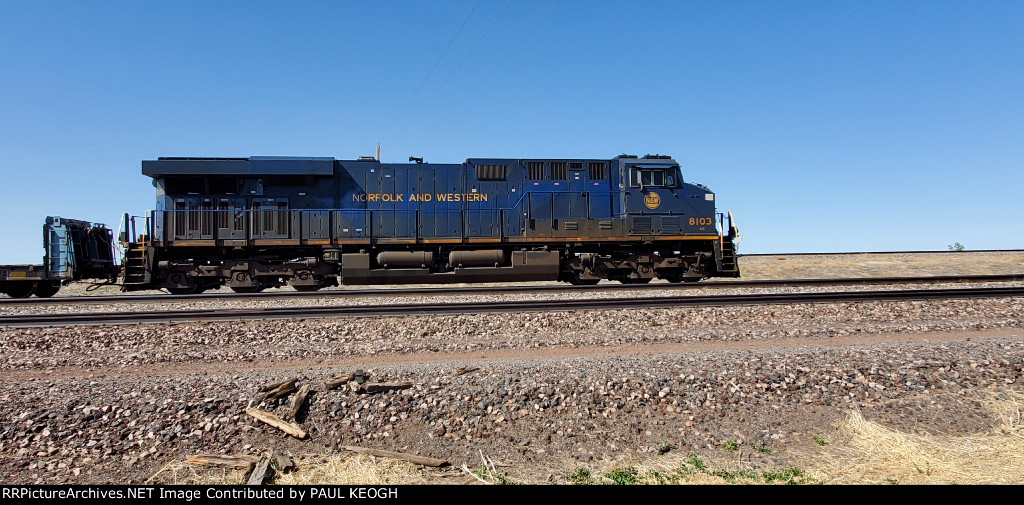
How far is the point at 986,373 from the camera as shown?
5082 millimetres

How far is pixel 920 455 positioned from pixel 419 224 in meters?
12.4

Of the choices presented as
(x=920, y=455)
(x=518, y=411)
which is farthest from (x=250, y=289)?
(x=920, y=455)

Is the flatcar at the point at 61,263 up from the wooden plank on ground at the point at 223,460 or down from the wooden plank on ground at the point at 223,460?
up

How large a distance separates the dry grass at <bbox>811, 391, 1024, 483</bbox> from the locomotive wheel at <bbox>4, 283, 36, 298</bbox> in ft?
61.2

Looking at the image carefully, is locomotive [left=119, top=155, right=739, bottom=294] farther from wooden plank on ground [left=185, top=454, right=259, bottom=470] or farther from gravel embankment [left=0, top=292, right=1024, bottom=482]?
wooden plank on ground [left=185, top=454, right=259, bottom=470]

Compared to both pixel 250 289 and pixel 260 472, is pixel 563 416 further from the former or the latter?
pixel 250 289

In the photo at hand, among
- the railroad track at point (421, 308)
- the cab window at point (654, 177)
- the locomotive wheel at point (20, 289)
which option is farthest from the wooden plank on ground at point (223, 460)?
the locomotive wheel at point (20, 289)

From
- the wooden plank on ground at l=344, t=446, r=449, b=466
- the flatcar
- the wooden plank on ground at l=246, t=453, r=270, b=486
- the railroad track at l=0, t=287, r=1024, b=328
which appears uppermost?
the flatcar

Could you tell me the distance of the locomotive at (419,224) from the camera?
13953mm

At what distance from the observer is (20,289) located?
587 inches

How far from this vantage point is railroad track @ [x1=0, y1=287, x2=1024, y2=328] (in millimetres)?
8289

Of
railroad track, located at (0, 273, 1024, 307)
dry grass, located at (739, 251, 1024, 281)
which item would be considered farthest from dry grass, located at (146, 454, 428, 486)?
dry grass, located at (739, 251, 1024, 281)

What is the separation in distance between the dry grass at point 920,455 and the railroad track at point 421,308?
5195 mm

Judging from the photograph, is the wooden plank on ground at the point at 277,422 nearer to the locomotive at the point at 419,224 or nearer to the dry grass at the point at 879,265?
the locomotive at the point at 419,224
